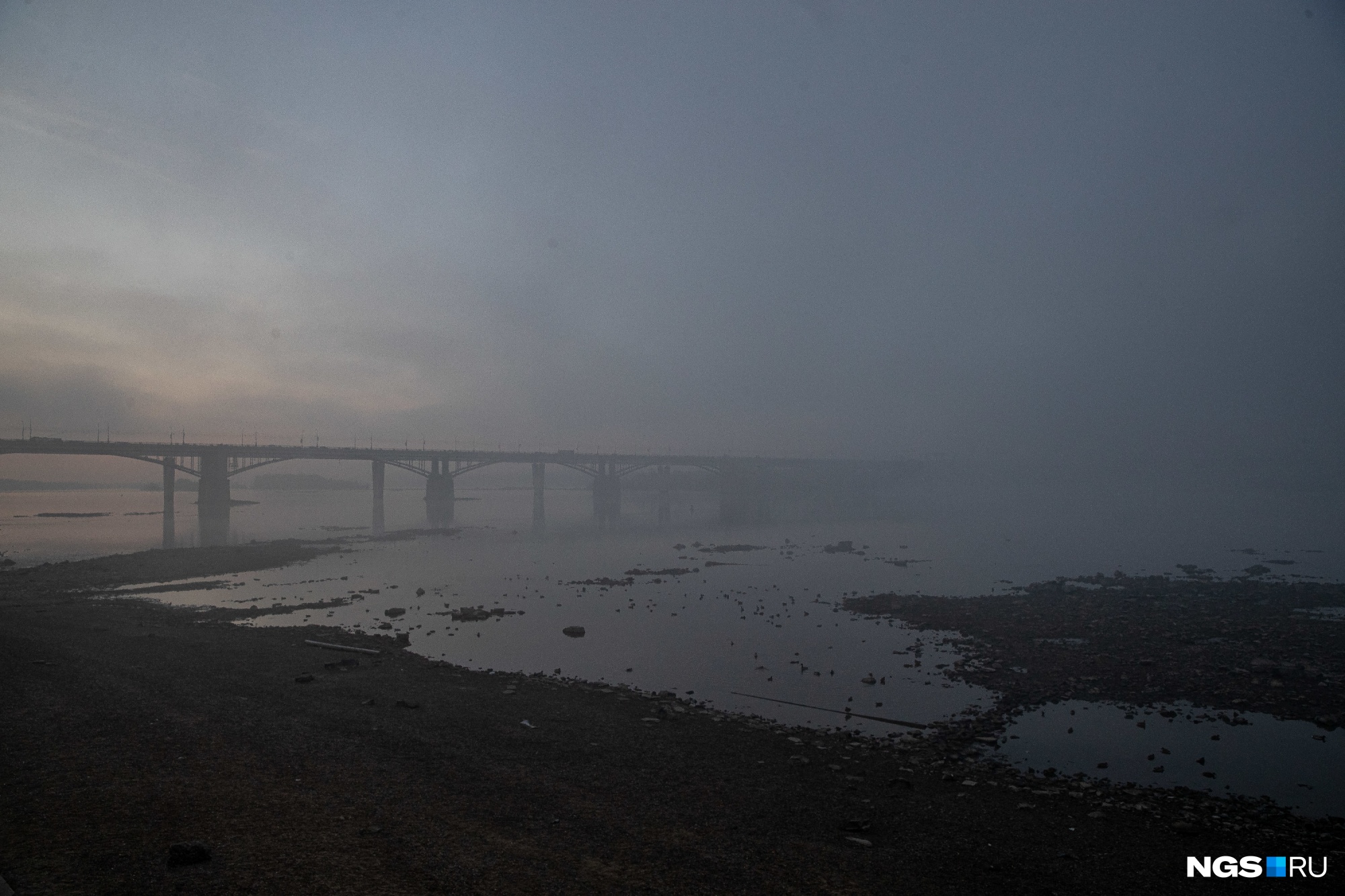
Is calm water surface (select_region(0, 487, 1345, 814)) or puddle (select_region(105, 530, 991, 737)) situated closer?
calm water surface (select_region(0, 487, 1345, 814))

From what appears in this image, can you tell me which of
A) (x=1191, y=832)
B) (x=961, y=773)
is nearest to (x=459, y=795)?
(x=961, y=773)

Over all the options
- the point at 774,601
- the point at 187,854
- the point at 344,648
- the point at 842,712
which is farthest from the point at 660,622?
the point at 187,854

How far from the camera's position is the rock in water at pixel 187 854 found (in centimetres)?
673

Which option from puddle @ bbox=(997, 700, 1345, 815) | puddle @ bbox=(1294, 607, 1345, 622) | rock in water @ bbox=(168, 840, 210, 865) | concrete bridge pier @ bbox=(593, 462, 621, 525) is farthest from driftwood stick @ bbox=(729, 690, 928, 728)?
concrete bridge pier @ bbox=(593, 462, 621, 525)

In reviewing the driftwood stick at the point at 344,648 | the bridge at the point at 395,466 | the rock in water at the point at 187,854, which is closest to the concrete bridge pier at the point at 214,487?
the bridge at the point at 395,466

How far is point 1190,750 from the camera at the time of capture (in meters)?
12.1

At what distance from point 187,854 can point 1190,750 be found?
14.9 metres

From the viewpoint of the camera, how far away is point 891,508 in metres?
107

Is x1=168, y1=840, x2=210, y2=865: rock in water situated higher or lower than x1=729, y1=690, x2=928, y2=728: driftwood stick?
higher

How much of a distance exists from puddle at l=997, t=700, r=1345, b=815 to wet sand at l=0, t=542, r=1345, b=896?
91 centimetres

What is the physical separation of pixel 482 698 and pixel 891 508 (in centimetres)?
10005

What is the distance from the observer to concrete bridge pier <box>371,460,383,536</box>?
265 feet

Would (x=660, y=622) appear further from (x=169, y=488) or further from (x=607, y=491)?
(x=607, y=491)

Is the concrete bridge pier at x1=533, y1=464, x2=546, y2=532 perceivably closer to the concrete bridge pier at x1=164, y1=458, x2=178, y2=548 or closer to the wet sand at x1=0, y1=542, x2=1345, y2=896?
the concrete bridge pier at x1=164, y1=458, x2=178, y2=548
